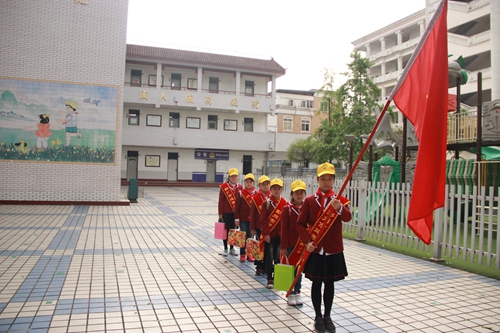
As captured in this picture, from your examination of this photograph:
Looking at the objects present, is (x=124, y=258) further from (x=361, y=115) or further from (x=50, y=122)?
(x=361, y=115)

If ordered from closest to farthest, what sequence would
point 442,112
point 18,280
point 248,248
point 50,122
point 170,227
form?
point 442,112 → point 18,280 → point 248,248 → point 170,227 → point 50,122

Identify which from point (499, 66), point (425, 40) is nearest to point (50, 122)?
point (425, 40)

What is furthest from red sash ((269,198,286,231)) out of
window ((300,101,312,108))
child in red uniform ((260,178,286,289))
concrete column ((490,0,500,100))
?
window ((300,101,312,108))

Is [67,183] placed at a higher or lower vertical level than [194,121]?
lower

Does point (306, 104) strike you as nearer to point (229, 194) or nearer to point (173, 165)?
point (173, 165)

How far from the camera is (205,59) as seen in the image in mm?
A: 34625

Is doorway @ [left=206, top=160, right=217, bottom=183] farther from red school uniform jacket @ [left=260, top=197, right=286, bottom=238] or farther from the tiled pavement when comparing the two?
red school uniform jacket @ [left=260, top=197, right=286, bottom=238]

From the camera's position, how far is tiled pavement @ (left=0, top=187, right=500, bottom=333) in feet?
14.4

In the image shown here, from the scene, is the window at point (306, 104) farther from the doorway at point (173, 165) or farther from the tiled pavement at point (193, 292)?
the tiled pavement at point (193, 292)

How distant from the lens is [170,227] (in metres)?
11.5

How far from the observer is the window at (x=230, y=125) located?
3569 cm

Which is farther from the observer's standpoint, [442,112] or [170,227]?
[170,227]

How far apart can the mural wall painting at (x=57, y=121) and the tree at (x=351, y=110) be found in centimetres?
1413

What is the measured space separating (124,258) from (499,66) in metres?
28.7
